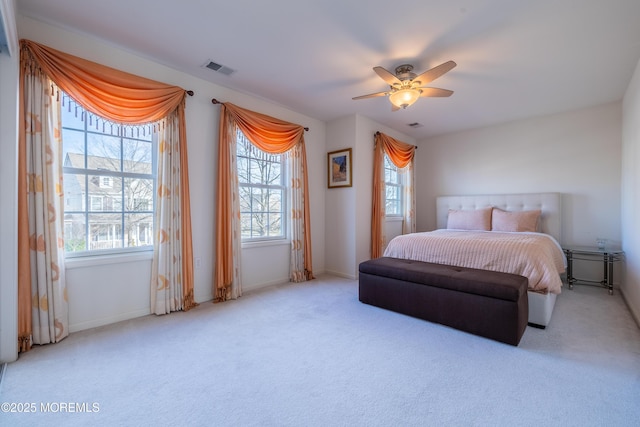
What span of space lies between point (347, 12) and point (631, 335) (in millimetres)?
3454

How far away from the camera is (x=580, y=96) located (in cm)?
354

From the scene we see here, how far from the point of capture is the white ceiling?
2029mm

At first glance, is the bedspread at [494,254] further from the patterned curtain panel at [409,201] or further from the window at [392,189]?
the patterned curtain panel at [409,201]

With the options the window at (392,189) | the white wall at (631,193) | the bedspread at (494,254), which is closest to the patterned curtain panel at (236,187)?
the bedspread at (494,254)

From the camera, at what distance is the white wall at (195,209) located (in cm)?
239

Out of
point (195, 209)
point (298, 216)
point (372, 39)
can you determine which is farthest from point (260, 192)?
point (372, 39)

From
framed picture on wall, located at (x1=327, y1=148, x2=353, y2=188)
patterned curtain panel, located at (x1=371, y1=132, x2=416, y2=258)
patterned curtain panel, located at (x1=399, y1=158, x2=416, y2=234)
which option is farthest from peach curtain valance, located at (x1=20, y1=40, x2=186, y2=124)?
patterned curtain panel, located at (x1=399, y1=158, x2=416, y2=234)

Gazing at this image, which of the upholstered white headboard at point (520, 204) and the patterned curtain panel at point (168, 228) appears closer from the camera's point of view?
the patterned curtain panel at point (168, 228)

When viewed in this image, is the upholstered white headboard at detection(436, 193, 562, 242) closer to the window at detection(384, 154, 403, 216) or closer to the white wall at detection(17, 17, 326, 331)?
the window at detection(384, 154, 403, 216)

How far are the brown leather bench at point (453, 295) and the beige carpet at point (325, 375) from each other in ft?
0.40

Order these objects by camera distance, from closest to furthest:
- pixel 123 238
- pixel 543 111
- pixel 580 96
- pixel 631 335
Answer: pixel 631 335
pixel 123 238
pixel 580 96
pixel 543 111

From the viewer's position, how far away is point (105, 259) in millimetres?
2527

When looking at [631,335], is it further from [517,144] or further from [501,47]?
[517,144]

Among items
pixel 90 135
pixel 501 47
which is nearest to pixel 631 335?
pixel 501 47
